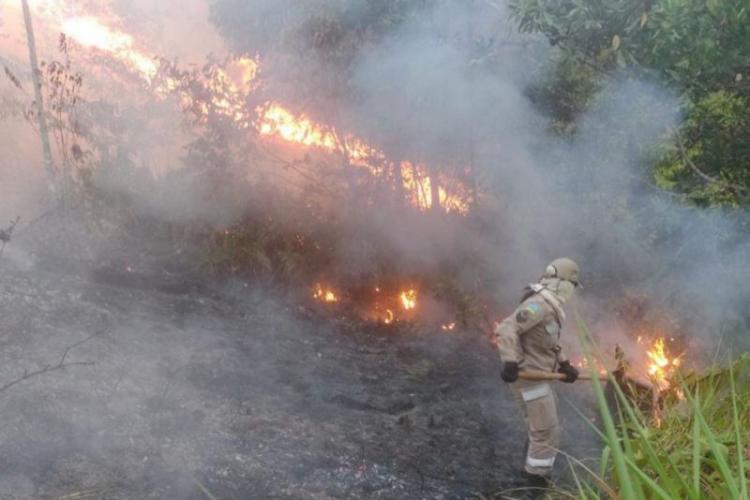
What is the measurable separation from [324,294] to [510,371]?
4262 millimetres

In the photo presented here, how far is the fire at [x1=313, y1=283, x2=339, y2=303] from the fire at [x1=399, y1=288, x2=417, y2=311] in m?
0.87

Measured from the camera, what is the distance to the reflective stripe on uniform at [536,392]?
5086mm

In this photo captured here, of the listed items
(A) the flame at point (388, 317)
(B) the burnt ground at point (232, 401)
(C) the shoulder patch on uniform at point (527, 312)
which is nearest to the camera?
(B) the burnt ground at point (232, 401)

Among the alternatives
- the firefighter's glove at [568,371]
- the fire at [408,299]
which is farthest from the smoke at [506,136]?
the firefighter's glove at [568,371]

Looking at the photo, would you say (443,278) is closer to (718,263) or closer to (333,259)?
(333,259)

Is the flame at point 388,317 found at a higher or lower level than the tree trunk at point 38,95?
lower

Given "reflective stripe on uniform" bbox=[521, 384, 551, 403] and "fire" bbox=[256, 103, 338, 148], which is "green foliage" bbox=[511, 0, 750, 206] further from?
"fire" bbox=[256, 103, 338, 148]

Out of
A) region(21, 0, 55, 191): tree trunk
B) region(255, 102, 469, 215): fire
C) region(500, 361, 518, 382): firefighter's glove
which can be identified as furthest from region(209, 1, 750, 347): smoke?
region(500, 361, 518, 382): firefighter's glove

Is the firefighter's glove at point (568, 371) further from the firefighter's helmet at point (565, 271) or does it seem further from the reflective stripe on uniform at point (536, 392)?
the firefighter's helmet at point (565, 271)

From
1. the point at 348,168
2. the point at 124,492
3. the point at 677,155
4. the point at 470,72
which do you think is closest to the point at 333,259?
the point at 348,168

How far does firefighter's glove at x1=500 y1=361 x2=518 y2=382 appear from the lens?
4.89 m

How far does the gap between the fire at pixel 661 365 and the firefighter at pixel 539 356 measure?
722mm

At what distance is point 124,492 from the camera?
421 cm

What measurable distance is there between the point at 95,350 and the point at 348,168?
14.3 ft
